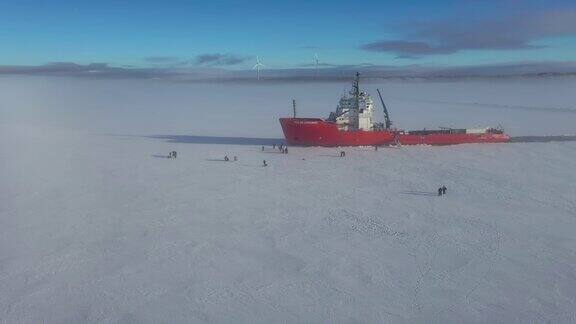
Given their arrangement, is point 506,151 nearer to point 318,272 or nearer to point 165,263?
point 318,272

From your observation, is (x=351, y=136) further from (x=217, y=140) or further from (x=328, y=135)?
(x=217, y=140)

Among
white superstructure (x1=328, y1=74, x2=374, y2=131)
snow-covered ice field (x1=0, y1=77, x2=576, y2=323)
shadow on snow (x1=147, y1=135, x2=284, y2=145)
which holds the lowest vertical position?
snow-covered ice field (x1=0, y1=77, x2=576, y2=323)

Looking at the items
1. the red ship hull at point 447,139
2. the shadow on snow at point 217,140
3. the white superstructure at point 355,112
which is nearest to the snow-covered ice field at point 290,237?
the red ship hull at point 447,139

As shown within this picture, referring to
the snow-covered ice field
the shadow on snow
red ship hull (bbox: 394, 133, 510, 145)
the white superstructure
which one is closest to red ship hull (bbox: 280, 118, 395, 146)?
the white superstructure

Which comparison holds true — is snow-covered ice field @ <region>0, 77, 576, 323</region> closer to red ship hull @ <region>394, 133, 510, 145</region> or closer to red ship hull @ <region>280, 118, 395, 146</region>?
red ship hull @ <region>280, 118, 395, 146</region>

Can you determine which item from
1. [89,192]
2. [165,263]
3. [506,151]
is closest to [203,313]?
[165,263]

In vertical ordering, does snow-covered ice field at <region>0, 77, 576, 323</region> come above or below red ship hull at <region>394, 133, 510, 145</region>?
below

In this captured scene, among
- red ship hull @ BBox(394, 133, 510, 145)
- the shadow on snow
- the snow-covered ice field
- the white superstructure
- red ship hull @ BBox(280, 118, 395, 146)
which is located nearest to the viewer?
the snow-covered ice field
